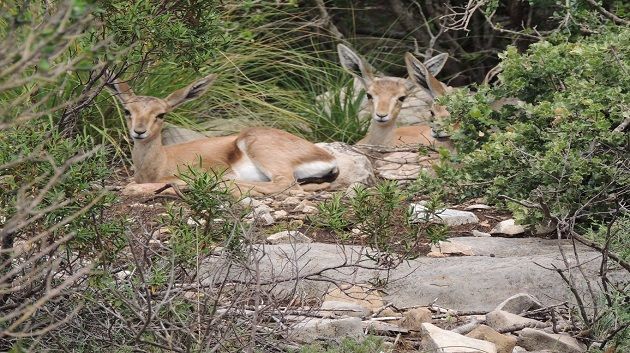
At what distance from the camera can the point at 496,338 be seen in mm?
4965

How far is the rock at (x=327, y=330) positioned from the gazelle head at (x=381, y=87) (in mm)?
5419

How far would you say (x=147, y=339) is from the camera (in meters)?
4.50

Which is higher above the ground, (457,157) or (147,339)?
(147,339)

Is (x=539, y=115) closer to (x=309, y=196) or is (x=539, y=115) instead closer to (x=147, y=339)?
(x=309, y=196)

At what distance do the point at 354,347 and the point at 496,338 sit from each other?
69cm

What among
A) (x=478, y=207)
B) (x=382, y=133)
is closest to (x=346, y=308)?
(x=478, y=207)

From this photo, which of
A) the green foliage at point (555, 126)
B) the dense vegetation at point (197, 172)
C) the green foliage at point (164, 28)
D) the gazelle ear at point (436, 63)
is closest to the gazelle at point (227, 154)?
the dense vegetation at point (197, 172)

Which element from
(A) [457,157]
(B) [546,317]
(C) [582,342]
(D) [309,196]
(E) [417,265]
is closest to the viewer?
(C) [582,342]

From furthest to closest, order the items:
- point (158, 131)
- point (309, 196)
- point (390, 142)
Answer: point (390, 142), point (158, 131), point (309, 196)

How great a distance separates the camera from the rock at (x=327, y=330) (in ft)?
16.1

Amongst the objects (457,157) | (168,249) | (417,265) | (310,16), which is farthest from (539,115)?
(310,16)

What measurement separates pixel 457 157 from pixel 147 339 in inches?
121

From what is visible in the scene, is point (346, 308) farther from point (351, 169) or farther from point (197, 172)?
point (351, 169)

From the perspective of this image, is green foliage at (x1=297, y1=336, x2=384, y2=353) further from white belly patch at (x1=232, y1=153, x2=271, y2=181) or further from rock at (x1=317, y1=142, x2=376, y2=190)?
white belly patch at (x1=232, y1=153, x2=271, y2=181)
